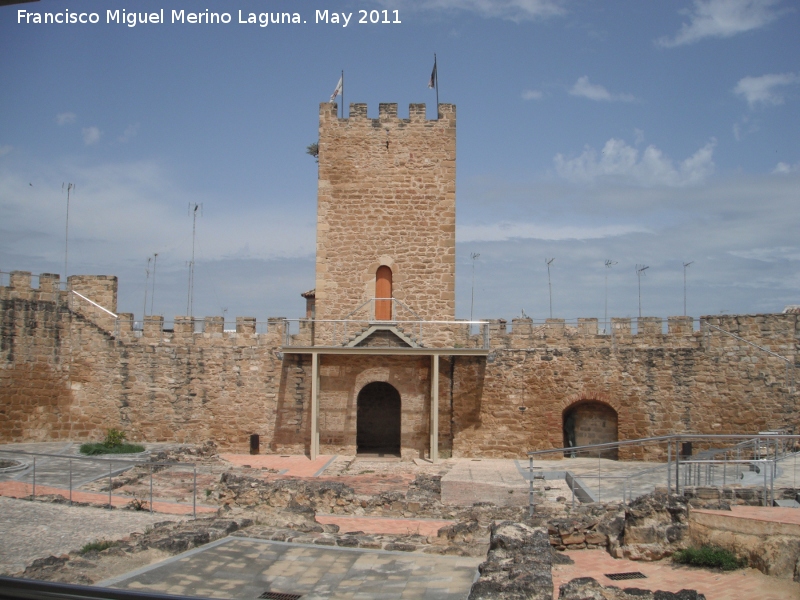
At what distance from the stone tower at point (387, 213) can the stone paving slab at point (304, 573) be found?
→ 1197 centimetres

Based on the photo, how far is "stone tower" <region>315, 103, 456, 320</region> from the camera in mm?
19906

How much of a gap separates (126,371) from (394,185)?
29.1 feet

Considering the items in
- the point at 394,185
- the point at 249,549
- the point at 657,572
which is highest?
the point at 394,185

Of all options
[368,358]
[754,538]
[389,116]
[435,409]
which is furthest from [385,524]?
[389,116]

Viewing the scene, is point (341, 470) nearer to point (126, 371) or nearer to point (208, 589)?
point (126, 371)

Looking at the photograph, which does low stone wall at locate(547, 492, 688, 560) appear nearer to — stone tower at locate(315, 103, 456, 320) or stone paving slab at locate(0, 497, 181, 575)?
stone paving slab at locate(0, 497, 181, 575)

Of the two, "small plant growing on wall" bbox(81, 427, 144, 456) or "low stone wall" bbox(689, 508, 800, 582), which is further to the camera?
"small plant growing on wall" bbox(81, 427, 144, 456)

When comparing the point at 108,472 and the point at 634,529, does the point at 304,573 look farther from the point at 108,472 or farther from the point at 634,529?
the point at 108,472

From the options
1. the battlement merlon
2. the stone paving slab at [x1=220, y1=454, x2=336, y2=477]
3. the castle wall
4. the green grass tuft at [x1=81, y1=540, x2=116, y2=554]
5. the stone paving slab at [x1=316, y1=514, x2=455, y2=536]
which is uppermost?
the battlement merlon

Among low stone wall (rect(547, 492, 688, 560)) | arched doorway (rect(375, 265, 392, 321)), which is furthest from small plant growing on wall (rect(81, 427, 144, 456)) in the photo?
low stone wall (rect(547, 492, 688, 560))

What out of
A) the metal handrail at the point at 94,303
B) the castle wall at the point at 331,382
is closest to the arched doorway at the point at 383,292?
the castle wall at the point at 331,382

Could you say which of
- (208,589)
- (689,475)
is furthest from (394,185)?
(208,589)

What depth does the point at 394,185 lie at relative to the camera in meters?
20.2

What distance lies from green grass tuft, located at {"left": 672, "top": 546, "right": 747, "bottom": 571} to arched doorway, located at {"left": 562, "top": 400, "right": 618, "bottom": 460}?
9647 millimetres
